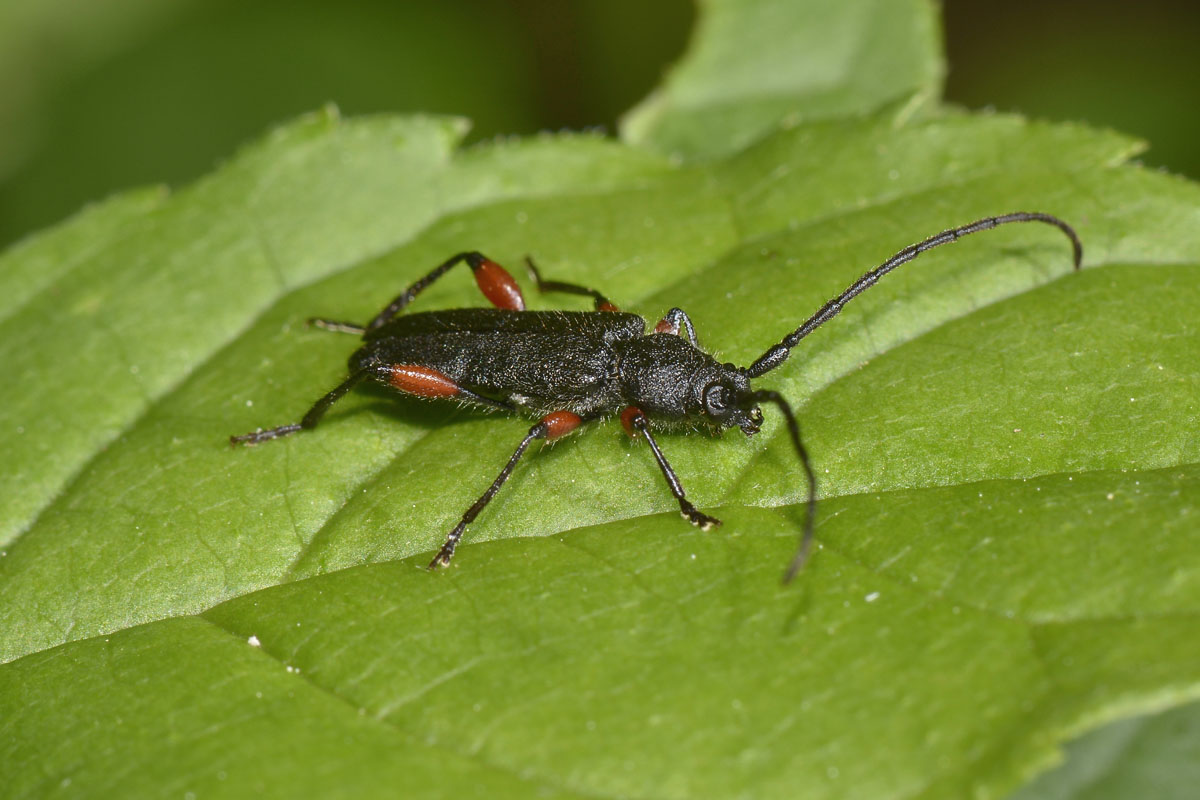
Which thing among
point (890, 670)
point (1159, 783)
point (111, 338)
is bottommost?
point (1159, 783)

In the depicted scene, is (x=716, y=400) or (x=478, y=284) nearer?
(x=716, y=400)

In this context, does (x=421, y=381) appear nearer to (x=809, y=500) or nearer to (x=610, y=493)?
(x=610, y=493)

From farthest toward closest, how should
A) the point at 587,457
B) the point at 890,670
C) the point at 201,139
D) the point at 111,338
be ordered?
the point at 201,139, the point at 111,338, the point at 587,457, the point at 890,670

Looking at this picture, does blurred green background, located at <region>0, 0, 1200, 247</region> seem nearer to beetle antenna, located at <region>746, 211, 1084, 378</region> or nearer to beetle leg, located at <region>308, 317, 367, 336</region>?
beetle leg, located at <region>308, 317, 367, 336</region>

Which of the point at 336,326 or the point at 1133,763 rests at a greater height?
the point at 336,326

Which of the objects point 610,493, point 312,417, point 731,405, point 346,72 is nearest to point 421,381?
point 312,417

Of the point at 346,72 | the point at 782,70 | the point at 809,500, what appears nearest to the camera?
the point at 809,500

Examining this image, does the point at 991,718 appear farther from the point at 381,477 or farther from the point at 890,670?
the point at 381,477

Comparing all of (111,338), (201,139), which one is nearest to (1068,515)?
(111,338)

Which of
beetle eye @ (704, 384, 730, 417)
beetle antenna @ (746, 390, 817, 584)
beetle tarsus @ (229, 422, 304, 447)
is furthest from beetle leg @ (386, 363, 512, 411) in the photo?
beetle antenna @ (746, 390, 817, 584)
